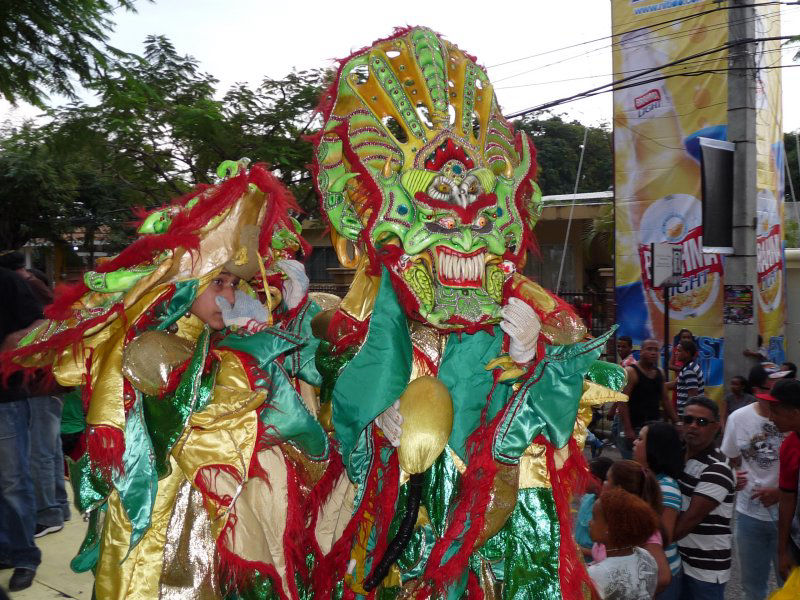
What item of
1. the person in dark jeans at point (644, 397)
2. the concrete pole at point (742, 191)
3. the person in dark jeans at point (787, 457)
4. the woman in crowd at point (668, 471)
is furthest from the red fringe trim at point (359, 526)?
the concrete pole at point (742, 191)

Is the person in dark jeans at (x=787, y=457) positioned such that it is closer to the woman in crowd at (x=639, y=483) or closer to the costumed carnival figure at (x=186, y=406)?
the woman in crowd at (x=639, y=483)

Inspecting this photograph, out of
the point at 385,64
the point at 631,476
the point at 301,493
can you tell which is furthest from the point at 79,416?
the point at 631,476

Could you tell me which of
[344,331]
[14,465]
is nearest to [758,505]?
[344,331]

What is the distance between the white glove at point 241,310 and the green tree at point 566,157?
23477 millimetres

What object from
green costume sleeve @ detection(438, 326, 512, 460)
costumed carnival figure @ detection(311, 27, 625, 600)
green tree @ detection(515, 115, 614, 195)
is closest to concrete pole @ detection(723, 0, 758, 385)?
costumed carnival figure @ detection(311, 27, 625, 600)

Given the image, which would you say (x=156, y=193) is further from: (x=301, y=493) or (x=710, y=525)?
(x=710, y=525)

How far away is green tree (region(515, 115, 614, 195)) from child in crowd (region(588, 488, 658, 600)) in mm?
23184

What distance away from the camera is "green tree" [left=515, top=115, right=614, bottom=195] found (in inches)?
1015

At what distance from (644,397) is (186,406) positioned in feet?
14.0

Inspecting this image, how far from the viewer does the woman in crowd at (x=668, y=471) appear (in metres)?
3.02

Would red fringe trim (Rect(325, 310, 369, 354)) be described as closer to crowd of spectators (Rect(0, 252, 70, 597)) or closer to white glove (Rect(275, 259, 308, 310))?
white glove (Rect(275, 259, 308, 310))

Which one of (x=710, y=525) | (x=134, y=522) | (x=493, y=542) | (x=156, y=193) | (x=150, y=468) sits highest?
(x=156, y=193)

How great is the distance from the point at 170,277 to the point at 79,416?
640mm

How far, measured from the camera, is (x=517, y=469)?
2324mm
